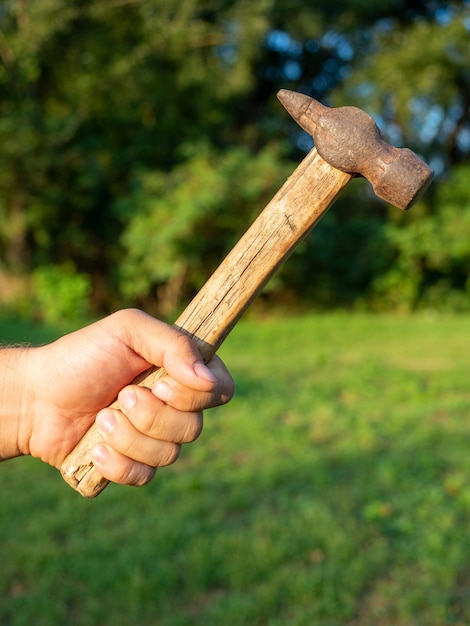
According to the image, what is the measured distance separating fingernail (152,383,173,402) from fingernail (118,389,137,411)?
0.19 ft

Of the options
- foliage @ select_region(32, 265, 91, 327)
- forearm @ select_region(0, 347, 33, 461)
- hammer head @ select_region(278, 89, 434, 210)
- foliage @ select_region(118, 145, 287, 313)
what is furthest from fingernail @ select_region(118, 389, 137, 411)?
foliage @ select_region(32, 265, 91, 327)

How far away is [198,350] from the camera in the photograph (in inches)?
69.6

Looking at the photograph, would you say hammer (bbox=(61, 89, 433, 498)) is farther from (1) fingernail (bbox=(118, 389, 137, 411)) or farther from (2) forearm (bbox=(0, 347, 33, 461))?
(2) forearm (bbox=(0, 347, 33, 461))

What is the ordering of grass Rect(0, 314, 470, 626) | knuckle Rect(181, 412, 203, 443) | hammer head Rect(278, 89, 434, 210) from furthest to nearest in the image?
grass Rect(0, 314, 470, 626)
knuckle Rect(181, 412, 203, 443)
hammer head Rect(278, 89, 434, 210)

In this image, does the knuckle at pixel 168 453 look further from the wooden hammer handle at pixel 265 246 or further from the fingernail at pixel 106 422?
the wooden hammer handle at pixel 265 246

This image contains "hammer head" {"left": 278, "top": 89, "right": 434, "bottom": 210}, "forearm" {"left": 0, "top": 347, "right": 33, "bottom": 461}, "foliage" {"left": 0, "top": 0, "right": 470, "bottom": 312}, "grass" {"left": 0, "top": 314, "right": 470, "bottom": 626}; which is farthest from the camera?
"foliage" {"left": 0, "top": 0, "right": 470, "bottom": 312}

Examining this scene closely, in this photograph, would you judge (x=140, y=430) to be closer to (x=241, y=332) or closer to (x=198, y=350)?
(x=198, y=350)

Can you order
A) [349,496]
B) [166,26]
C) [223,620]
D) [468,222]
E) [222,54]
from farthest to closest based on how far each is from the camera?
[468,222] < [222,54] < [166,26] < [349,496] < [223,620]

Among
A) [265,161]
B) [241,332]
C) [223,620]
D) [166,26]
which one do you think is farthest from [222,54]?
[223,620]

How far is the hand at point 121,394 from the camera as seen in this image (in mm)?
1758

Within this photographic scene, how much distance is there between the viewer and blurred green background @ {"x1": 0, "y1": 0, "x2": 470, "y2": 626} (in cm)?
355

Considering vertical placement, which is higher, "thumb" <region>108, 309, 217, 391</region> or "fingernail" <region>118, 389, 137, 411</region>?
"thumb" <region>108, 309, 217, 391</region>

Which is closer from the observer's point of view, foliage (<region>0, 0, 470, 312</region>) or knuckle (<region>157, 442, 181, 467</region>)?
knuckle (<region>157, 442, 181, 467</region>)

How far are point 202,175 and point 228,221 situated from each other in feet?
3.48
